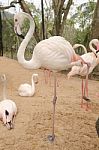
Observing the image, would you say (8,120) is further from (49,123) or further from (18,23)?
(18,23)

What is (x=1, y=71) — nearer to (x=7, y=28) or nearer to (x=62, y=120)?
(x=62, y=120)

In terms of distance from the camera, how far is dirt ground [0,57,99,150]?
12.2 ft

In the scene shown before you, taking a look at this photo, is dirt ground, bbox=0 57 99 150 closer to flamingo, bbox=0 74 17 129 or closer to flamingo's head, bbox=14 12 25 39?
flamingo, bbox=0 74 17 129

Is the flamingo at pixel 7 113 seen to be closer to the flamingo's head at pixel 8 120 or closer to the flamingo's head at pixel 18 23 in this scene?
the flamingo's head at pixel 8 120

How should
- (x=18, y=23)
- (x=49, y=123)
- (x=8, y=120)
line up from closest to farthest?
(x=18, y=23) < (x=8, y=120) < (x=49, y=123)

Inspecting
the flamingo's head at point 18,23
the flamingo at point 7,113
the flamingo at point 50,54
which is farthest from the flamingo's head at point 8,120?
the flamingo's head at point 18,23

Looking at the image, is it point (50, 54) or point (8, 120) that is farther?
point (8, 120)

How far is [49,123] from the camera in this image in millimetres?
4336

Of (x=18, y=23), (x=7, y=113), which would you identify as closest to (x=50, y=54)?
(x=18, y=23)

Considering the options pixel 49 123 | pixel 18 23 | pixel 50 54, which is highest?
pixel 18 23

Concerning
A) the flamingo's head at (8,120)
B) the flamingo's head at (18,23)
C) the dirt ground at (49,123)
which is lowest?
the dirt ground at (49,123)

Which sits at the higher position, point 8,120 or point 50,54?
point 50,54

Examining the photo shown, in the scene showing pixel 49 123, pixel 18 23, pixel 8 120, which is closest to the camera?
pixel 18 23

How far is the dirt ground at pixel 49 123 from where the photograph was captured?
3.73 meters
